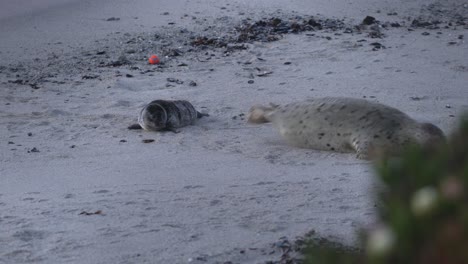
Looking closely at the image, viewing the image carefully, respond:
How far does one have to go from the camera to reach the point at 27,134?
20.6 feet

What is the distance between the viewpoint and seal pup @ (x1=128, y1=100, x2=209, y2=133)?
20.4ft

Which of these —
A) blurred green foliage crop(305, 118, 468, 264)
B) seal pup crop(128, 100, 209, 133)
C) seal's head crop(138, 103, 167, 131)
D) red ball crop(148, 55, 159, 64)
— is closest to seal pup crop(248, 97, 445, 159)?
seal pup crop(128, 100, 209, 133)

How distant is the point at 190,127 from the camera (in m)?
6.43

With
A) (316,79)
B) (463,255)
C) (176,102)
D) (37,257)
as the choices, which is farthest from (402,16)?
(463,255)

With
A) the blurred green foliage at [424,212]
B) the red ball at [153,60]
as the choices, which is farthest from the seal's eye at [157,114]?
the blurred green foliage at [424,212]

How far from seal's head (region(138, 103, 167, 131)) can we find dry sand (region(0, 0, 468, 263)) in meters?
0.14

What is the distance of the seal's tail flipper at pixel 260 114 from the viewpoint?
626 centimetres

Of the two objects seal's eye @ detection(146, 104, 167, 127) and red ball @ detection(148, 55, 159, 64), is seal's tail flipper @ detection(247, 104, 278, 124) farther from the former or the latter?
red ball @ detection(148, 55, 159, 64)

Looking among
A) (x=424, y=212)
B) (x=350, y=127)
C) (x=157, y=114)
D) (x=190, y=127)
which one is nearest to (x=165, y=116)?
(x=157, y=114)

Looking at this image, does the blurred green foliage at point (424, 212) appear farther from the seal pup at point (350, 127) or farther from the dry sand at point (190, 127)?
the seal pup at point (350, 127)

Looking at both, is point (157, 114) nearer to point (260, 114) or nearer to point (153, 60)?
point (260, 114)

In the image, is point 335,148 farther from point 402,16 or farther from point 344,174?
point 402,16

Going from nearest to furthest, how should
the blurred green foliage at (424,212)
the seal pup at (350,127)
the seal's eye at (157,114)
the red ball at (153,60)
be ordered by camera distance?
1. the blurred green foliage at (424,212)
2. the seal pup at (350,127)
3. the seal's eye at (157,114)
4. the red ball at (153,60)

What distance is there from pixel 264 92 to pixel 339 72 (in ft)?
3.33
